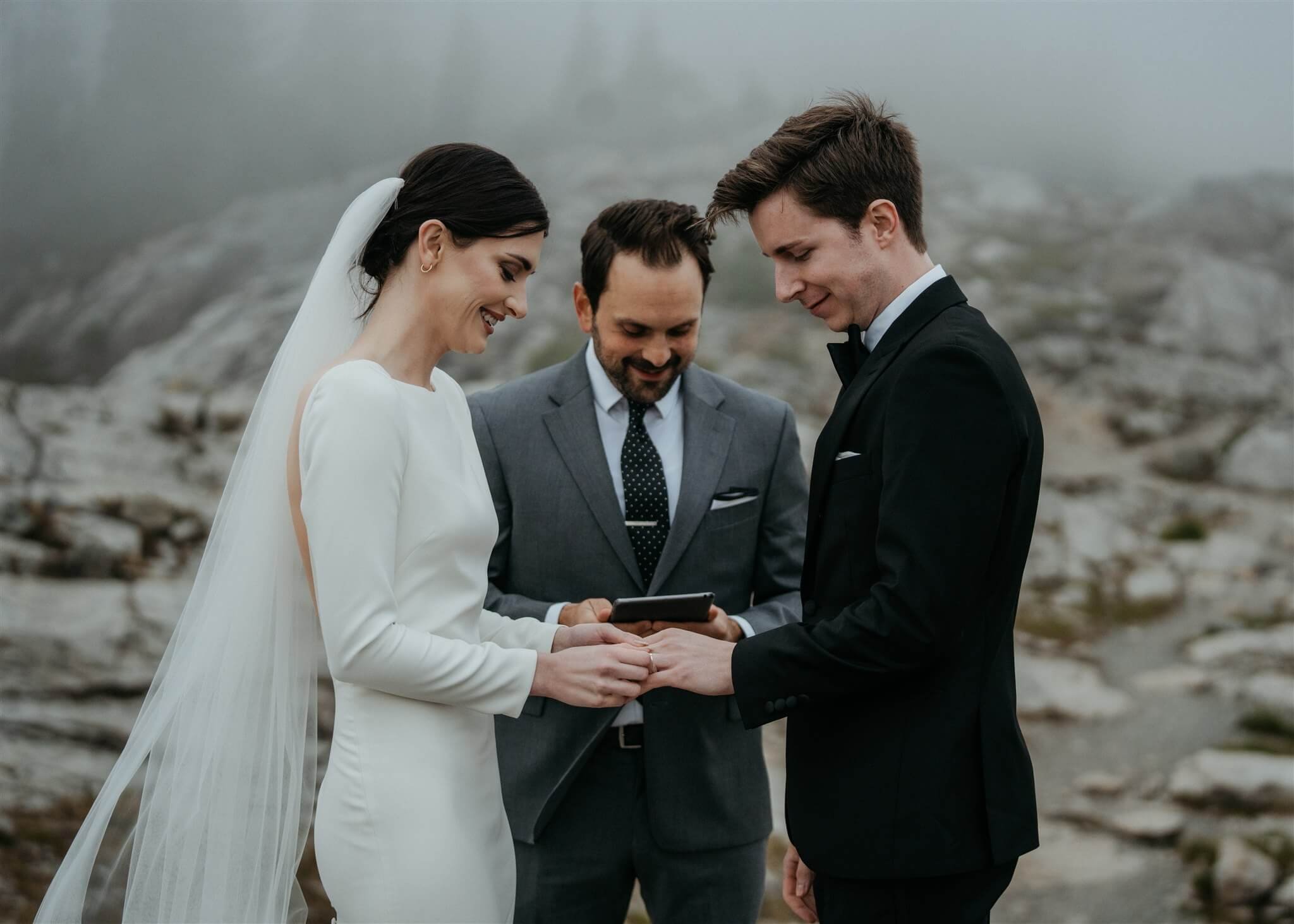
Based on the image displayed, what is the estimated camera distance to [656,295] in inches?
106

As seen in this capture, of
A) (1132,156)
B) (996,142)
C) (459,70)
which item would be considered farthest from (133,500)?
(1132,156)

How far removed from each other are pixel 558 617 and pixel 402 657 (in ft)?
2.57

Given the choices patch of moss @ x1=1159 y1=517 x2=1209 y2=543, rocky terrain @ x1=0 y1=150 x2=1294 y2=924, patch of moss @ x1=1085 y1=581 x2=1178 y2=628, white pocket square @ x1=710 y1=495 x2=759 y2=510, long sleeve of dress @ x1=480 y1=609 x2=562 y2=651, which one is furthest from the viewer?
patch of moss @ x1=1159 y1=517 x2=1209 y2=543

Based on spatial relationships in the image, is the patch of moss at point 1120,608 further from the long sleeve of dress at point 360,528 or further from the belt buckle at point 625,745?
the long sleeve of dress at point 360,528

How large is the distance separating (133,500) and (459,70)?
14.2 feet

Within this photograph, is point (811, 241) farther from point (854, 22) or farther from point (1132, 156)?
point (1132, 156)

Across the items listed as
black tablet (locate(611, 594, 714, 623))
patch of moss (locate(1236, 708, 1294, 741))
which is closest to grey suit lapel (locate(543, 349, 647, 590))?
black tablet (locate(611, 594, 714, 623))

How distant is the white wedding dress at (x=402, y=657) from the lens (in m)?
1.81

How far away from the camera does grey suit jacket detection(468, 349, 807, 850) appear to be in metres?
2.60

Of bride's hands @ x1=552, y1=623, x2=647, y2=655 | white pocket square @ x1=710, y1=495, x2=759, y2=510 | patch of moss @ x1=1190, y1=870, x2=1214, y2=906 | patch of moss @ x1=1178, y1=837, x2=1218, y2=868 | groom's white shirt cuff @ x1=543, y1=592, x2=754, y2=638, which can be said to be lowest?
patch of moss @ x1=1190, y1=870, x2=1214, y2=906

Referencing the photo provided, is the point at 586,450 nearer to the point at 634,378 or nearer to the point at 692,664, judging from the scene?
the point at 634,378

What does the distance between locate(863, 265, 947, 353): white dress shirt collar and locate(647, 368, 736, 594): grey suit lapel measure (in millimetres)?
722

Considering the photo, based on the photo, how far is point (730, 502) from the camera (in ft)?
8.93

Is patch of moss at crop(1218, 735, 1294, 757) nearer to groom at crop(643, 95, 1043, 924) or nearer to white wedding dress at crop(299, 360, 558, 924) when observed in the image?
groom at crop(643, 95, 1043, 924)
